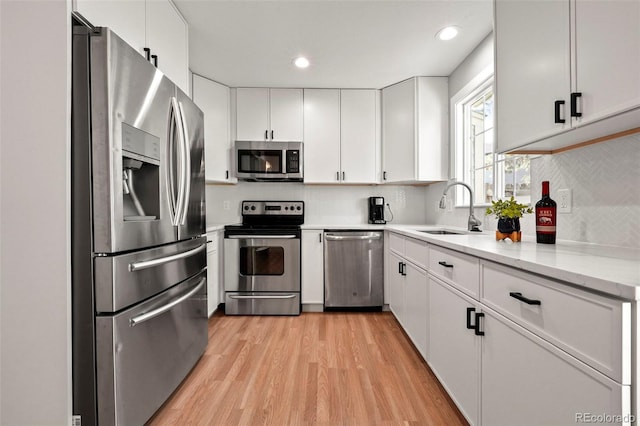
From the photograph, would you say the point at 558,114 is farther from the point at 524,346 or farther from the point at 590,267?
the point at 524,346

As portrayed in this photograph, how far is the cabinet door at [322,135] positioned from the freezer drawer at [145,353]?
1.90 meters

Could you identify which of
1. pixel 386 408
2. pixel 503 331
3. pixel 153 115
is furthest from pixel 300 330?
pixel 153 115

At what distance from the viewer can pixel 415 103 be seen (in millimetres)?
3000

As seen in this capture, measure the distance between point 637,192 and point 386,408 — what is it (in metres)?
1.50

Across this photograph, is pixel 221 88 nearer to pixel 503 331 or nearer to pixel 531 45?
pixel 531 45

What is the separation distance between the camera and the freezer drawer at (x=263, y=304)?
9.66 feet

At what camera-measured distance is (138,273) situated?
1.28 m

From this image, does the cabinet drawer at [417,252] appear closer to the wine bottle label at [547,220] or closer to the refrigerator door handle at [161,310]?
the wine bottle label at [547,220]

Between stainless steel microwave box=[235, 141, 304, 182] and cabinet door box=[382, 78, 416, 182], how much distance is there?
995 mm

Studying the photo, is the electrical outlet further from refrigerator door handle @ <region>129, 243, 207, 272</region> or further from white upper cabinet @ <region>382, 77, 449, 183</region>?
refrigerator door handle @ <region>129, 243, 207, 272</region>

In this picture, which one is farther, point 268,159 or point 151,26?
point 268,159

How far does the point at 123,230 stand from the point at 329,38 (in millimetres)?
2036

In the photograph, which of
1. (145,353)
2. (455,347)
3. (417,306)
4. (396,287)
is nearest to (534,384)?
(455,347)

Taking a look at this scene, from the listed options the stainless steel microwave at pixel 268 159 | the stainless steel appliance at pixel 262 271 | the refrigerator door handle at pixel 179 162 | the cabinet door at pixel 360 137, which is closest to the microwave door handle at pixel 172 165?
the refrigerator door handle at pixel 179 162
